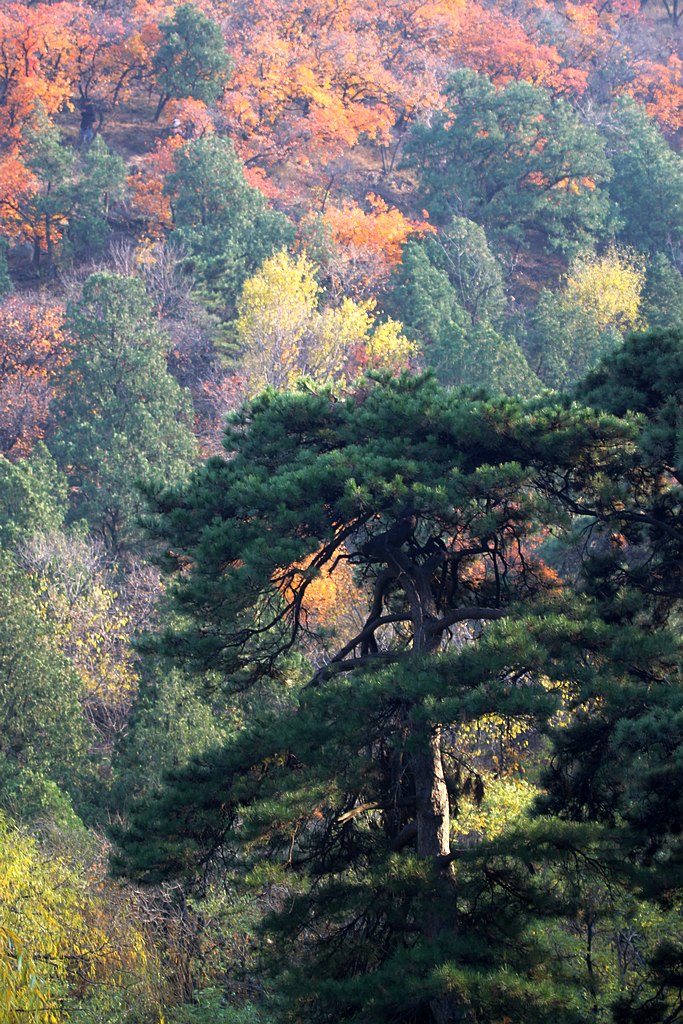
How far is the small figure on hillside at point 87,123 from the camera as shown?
64494mm

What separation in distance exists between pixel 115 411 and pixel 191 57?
27.6 meters

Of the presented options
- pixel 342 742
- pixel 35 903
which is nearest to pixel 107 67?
pixel 35 903

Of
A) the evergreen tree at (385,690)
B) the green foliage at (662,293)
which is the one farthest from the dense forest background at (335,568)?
the green foliage at (662,293)

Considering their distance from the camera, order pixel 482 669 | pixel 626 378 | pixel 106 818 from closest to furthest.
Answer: pixel 482 669
pixel 626 378
pixel 106 818

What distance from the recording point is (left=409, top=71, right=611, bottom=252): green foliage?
57156 mm

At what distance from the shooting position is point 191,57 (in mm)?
61094

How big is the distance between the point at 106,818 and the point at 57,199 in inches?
1302

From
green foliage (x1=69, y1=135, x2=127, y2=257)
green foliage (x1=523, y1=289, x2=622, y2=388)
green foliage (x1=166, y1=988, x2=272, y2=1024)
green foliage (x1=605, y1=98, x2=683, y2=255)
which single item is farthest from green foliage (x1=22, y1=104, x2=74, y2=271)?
green foliage (x1=166, y1=988, x2=272, y2=1024)

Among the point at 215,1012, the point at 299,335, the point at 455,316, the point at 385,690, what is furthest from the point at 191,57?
the point at 385,690

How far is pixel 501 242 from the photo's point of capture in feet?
192

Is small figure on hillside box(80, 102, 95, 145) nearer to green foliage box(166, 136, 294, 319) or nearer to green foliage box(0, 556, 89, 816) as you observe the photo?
green foliage box(166, 136, 294, 319)

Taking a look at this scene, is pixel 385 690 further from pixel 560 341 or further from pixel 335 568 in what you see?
pixel 560 341

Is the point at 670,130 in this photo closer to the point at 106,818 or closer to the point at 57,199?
the point at 57,199

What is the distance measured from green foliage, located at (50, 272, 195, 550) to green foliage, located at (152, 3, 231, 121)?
2149cm
